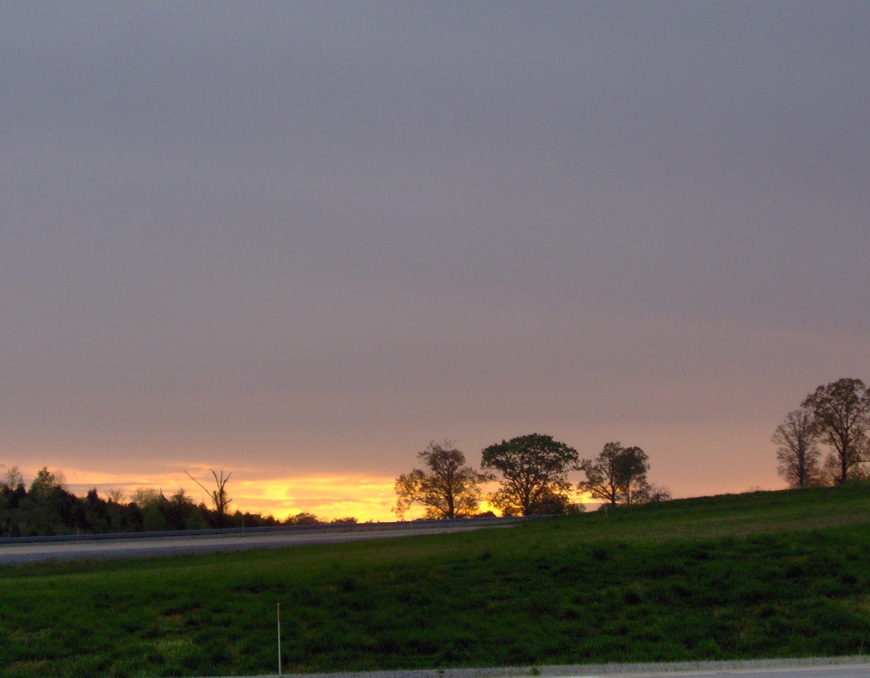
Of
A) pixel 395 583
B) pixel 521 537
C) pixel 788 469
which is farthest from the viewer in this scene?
pixel 788 469

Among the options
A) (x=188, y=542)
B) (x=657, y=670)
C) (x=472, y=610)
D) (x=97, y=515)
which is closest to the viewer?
(x=657, y=670)

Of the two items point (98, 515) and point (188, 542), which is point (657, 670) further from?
point (98, 515)

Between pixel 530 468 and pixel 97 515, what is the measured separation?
30.5 metres

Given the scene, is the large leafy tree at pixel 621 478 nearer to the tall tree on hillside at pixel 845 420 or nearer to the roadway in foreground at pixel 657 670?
the tall tree on hillside at pixel 845 420

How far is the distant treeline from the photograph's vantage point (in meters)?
55.2

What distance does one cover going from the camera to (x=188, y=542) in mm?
38969

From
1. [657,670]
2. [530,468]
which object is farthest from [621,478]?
[657,670]

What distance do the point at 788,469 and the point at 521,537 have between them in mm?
47031

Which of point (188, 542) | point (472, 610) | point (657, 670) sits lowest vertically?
point (657, 670)

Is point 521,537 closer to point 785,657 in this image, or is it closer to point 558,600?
point 558,600

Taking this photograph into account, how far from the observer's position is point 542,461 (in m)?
Result: 72.8

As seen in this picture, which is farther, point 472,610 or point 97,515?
point 97,515

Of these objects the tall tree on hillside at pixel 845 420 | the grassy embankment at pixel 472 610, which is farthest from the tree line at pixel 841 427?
the grassy embankment at pixel 472 610

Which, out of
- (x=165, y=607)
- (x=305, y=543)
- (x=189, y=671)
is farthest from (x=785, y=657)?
(x=305, y=543)
